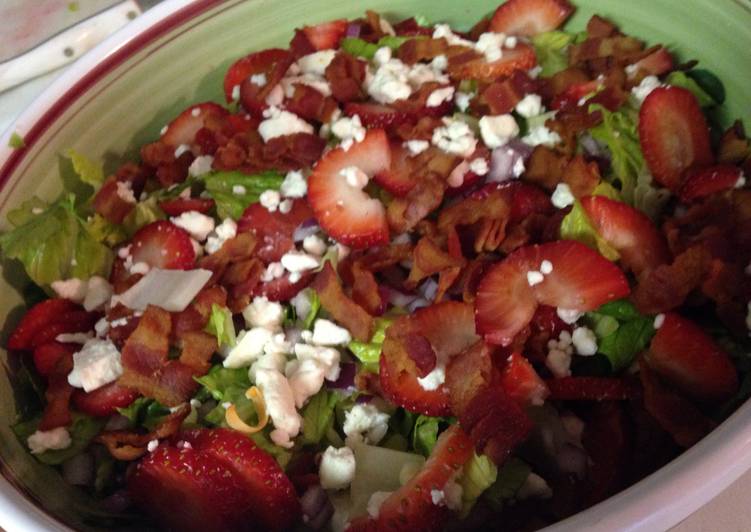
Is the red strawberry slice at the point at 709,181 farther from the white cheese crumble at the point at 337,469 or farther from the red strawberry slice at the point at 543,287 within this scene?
the white cheese crumble at the point at 337,469

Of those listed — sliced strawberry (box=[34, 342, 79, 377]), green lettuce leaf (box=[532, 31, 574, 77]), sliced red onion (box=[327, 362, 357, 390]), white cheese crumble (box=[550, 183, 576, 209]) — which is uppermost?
green lettuce leaf (box=[532, 31, 574, 77])

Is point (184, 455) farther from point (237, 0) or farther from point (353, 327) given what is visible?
point (237, 0)

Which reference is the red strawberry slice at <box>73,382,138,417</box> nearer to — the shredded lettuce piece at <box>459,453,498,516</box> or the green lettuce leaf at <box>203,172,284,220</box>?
the green lettuce leaf at <box>203,172,284,220</box>

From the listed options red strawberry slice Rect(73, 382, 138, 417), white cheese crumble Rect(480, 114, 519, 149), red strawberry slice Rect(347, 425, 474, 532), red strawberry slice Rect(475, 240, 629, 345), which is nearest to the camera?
red strawberry slice Rect(347, 425, 474, 532)

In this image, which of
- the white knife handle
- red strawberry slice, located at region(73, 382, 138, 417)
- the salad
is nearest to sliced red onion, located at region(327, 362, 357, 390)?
the salad

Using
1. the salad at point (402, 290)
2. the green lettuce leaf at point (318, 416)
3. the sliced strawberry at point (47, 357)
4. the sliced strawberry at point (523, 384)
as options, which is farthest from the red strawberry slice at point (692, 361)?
the sliced strawberry at point (47, 357)

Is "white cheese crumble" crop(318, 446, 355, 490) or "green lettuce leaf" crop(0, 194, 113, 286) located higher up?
"green lettuce leaf" crop(0, 194, 113, 286)
